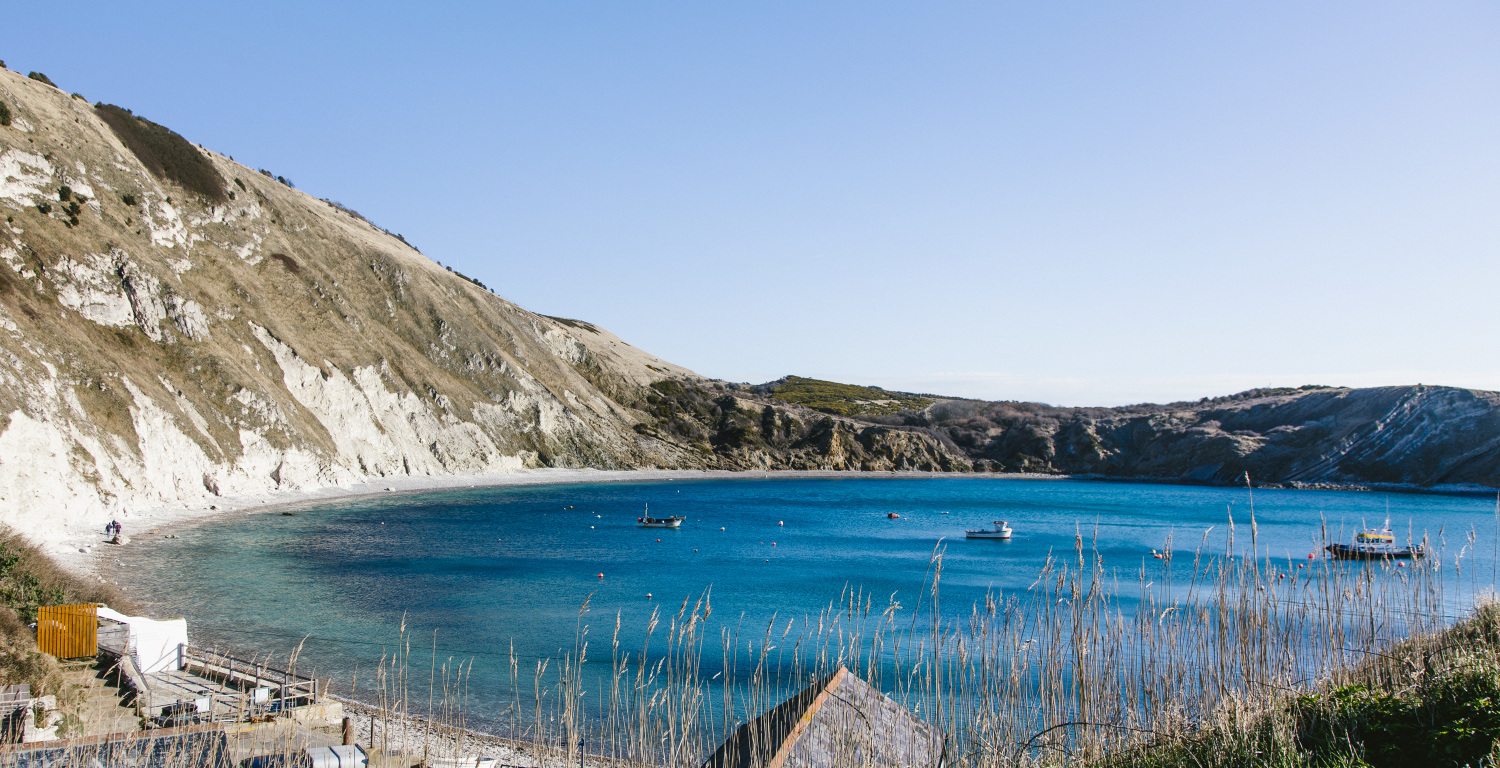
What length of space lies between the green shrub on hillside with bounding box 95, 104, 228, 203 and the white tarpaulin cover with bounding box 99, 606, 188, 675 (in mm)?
58882

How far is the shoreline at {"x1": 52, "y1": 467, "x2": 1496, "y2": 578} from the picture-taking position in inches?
1205

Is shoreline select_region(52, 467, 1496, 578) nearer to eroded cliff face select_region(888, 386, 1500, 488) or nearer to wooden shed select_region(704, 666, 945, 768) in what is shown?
eroded cliff face select_region(888, 386, 1500, 488)

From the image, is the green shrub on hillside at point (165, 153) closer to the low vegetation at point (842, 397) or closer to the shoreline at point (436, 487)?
the shoreline at point (436, 487)

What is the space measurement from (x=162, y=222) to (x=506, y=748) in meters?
58.3

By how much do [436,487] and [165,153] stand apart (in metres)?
32.8

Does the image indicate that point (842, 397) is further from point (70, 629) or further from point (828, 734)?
point (828, 734)

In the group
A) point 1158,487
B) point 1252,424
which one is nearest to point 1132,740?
point 1158,487

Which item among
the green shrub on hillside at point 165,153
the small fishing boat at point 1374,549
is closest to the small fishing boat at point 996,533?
the small fishing boat at point 1374,549

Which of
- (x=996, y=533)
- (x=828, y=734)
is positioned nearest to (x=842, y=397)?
(x=996, y=533)

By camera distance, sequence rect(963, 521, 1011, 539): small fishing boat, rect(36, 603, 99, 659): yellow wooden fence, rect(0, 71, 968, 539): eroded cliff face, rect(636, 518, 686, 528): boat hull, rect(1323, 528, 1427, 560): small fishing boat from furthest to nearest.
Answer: rect(636, 518, 686, 528): boat hull < rect(963, 521, 1011, 539): small fishing boat < rect(0, 71, 968, 539): eroded cliff face < rect(36, 603, 99, 659): yellow wooden fence < rect(1323, 528, 1427, 560): small fishing boat

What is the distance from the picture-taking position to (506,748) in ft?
46.3

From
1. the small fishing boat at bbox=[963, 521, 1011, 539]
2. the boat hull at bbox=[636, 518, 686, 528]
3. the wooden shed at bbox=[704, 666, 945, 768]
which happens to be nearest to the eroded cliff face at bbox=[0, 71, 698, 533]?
the boat hull at bbox=[636, 518, 686, 528]

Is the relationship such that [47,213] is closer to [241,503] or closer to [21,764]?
[241,503]

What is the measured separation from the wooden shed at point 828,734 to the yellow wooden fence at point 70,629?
12.0 meters
